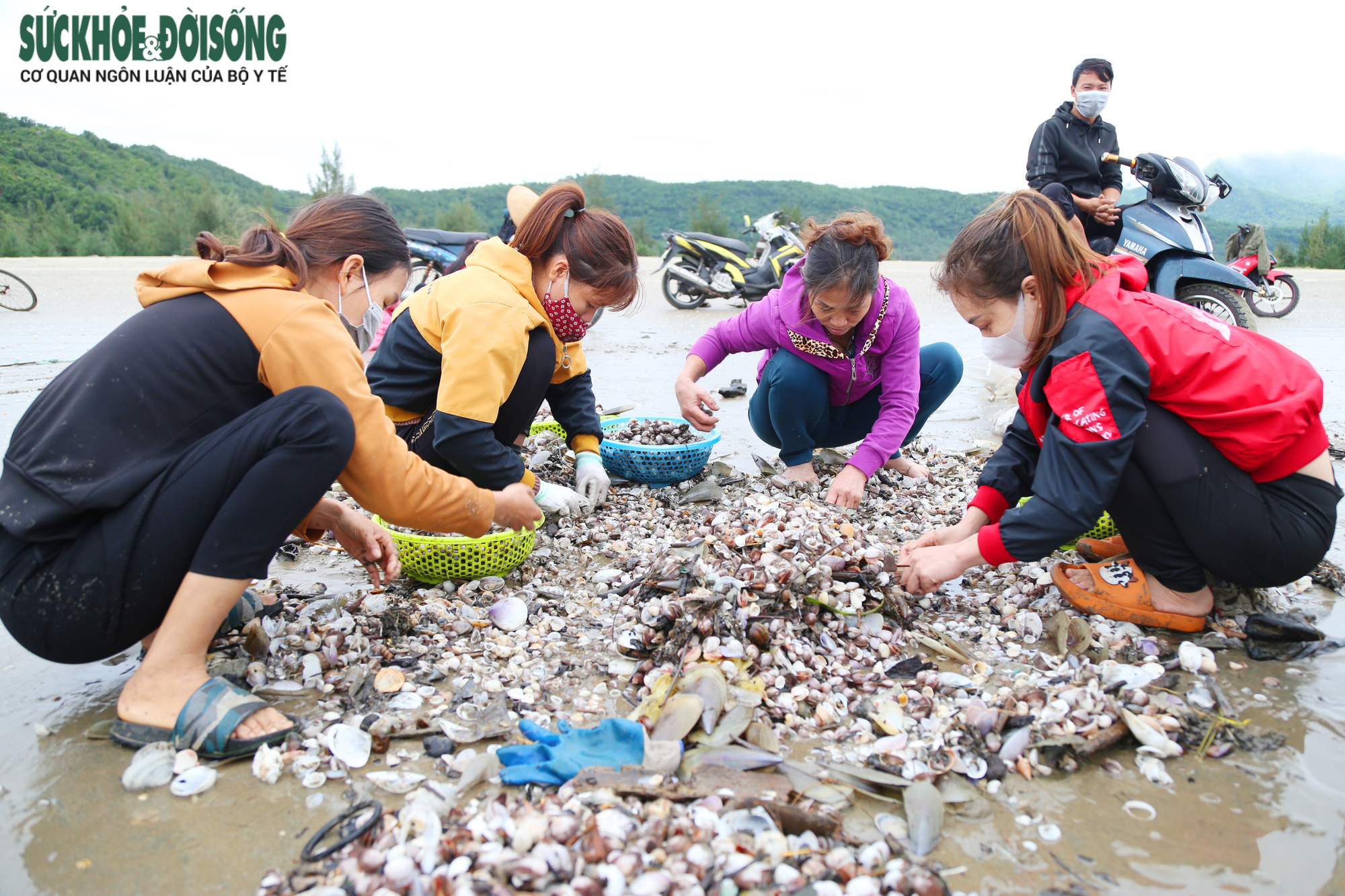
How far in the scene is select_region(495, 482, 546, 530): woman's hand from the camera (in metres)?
2.23

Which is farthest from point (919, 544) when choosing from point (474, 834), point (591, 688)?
point (474, 834)

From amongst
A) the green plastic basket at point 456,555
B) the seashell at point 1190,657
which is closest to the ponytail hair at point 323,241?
the green plastic basket at point 456,555

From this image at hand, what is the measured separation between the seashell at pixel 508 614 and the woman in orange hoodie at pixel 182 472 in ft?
2.20

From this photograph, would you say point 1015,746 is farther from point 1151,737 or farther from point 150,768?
point 150,768

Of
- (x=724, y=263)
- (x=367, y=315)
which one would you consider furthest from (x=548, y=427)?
(x=724, y=263)

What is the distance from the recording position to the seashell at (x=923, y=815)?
142 cm

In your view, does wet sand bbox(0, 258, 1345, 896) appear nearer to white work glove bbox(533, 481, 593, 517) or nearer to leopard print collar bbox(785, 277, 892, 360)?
white work glove bbox(533, 481, 593, 517)

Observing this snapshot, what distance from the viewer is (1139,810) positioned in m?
1.52

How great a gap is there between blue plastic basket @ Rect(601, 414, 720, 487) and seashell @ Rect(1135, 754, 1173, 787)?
203 centimetres

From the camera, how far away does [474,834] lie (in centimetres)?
137

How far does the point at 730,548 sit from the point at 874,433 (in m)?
1.09

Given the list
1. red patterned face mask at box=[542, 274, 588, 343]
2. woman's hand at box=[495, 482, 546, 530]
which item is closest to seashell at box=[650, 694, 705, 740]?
woman's hand at box=[495, 482, 546, 530]

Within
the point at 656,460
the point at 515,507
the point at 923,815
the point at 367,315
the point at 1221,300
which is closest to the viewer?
the point at 923,815

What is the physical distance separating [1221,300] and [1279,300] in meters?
4.49
